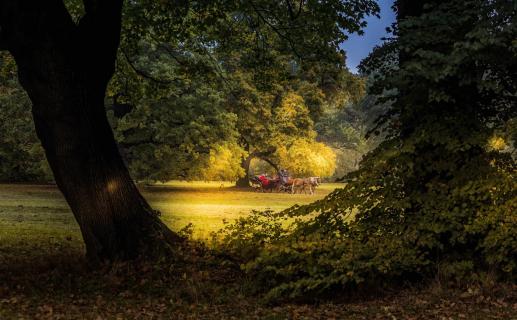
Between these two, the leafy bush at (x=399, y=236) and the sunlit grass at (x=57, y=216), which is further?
the sunlit grass at (x=57, y=216)

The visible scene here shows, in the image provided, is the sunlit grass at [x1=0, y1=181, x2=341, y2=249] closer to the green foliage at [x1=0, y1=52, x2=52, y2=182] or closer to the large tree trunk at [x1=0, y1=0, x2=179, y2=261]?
the green foliage at [x1=0, y1=52, x2=52, y2=182]

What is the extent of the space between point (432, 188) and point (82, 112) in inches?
226

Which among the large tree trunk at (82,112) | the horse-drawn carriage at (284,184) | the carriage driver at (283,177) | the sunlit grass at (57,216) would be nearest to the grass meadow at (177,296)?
the large tree trunk at (82,112)

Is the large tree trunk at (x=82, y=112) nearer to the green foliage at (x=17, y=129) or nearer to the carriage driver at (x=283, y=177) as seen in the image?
the green foliage at (x=17, y=129)

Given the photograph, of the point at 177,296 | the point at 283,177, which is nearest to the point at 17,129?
the point at 283,177

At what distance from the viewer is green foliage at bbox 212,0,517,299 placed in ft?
24.1

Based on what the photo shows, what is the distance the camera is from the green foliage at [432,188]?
7.33 meters

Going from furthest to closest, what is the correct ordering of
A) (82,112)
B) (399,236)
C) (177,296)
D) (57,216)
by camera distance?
(57,216), (82,112), (177,296), (399,236)

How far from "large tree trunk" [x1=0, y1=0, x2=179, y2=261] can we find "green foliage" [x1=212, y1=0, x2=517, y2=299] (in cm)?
290

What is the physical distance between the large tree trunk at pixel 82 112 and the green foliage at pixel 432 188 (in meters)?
2.90

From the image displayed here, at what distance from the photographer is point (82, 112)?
982cm

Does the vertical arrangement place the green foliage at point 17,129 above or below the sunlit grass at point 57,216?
above

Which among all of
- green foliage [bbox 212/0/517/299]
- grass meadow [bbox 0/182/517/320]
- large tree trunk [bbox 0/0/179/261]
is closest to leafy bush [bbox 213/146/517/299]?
green foliage [bbox 212/0/517/299]

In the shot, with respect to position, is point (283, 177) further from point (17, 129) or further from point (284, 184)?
point (17, 129)
